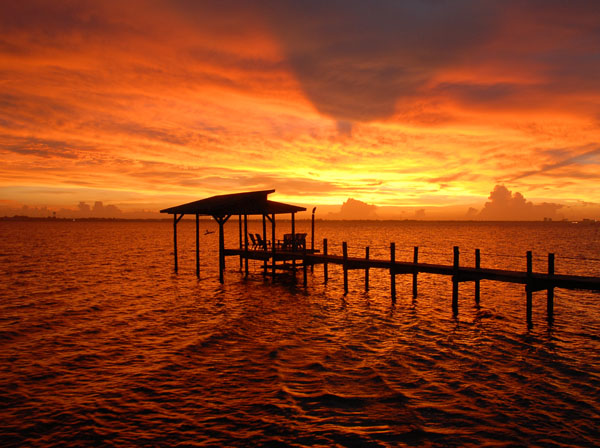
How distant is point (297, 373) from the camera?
32.2 feet

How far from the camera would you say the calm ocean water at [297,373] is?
7215 millimetres

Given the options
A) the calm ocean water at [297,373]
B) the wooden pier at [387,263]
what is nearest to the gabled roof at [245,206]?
the wooden pier at [387,263]

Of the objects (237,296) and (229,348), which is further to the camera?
(237,296)

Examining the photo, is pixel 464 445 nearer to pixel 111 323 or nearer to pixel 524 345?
pixel 524 345

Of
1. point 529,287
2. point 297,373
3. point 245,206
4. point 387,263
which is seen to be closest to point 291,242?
point 245,206

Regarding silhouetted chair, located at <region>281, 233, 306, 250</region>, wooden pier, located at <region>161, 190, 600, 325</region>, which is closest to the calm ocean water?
wooden pier, located at <region>161, 190, 600, 325</region>

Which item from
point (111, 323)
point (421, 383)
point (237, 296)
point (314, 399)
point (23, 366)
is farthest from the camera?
point (237, 296)

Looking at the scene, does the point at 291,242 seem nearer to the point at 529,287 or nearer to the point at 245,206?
the point at 245,206

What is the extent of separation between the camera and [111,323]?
1485cm

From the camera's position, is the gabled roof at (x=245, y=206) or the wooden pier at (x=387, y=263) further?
the gabled roof at (x=245, y=206)

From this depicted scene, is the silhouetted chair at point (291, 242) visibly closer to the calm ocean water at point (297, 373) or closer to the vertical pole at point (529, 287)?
the calm ocean water at point (297, 373)

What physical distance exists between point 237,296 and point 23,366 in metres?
11.0

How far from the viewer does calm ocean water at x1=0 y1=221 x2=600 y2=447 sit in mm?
7215

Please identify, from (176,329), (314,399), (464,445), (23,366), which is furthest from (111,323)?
(464,445)
